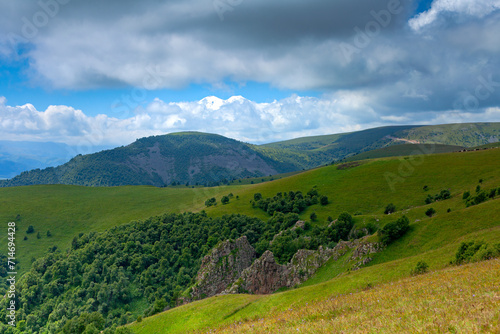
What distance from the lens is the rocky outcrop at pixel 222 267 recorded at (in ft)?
232

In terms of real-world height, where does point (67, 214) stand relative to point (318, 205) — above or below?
above

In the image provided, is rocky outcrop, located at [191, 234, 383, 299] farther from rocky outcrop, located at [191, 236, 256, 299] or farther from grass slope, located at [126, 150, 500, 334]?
grass slope, located at [126, 150, 500, 334]

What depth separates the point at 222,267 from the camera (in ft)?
250

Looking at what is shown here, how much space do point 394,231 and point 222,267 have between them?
46.5m

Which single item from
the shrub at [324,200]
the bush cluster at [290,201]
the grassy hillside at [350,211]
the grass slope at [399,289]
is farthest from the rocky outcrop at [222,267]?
the shrub at [324,200]

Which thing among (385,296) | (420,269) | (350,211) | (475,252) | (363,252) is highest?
(385,296)

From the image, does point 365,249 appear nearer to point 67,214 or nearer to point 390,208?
point 390,208

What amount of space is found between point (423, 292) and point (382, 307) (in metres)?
4.28

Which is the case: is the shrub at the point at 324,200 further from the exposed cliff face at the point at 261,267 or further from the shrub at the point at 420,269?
the shrub at the point at 420,269

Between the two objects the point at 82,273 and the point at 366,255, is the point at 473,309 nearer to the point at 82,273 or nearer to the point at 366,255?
the point at 366,255

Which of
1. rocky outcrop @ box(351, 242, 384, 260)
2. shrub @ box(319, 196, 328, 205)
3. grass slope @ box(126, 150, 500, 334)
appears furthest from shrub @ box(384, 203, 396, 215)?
rocky outcrop @ box(351, 242, 384, 260)

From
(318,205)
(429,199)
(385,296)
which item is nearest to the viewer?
(385,296)

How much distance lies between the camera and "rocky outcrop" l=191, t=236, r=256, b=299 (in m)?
70.6

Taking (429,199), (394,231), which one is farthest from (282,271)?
(429,199)
